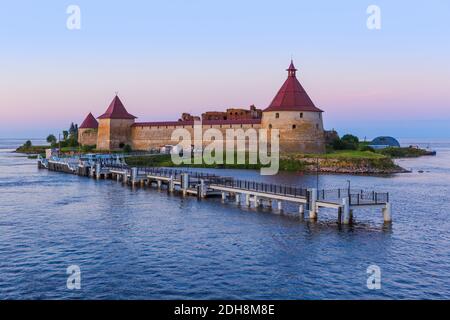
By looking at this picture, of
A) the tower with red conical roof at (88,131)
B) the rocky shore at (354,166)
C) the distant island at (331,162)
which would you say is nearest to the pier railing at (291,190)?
the distant island at (331,162)

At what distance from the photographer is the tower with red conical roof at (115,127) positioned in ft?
259

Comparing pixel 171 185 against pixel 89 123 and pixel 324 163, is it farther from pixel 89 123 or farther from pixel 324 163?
pixel 89 123

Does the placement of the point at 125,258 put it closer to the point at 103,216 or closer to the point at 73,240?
the point at 73,240

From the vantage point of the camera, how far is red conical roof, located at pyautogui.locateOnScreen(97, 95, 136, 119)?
261 feet

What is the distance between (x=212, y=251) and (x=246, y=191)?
11.7 m

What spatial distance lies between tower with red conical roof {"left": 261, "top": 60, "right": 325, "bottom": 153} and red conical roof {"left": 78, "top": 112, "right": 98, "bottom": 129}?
126ft

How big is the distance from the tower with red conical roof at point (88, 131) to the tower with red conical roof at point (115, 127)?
6125 mm

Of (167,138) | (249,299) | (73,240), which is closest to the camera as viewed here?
(249,299)

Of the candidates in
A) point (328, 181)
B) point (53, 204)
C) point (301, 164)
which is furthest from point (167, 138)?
point (53, 204)

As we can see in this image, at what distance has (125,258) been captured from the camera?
60.6ft

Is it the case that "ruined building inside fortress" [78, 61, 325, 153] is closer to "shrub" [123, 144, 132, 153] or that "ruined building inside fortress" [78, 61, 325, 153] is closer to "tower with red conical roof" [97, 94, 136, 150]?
"tower with red conical roof" [97, 94, 136, 150]

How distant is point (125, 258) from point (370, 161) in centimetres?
4357

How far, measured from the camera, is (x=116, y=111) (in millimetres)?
80500
